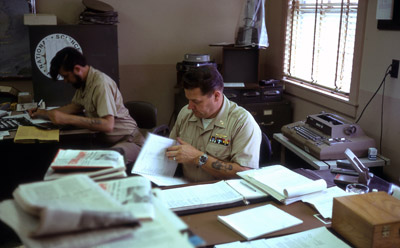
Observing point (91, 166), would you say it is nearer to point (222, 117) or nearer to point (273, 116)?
point (222, 117)

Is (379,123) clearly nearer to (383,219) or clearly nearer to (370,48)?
(370,48)

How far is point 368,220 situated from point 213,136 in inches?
42.0

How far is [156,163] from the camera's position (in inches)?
84.2

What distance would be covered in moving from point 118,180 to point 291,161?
7.80ft

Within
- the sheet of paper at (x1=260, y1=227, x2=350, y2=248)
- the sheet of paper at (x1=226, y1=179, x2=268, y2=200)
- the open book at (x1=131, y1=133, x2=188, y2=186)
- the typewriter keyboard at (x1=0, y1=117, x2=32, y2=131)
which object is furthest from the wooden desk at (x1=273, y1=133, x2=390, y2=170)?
the typewriter keyboard at (x1=0, y1=117, x2=32, y2=131)

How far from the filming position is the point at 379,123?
9.37 feet

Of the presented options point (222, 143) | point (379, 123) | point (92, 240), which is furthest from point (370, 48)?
point (92, 240)

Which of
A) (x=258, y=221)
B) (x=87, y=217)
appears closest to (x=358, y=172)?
(x=258, y=221)

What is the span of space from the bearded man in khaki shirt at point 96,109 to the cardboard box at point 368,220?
1.75 m

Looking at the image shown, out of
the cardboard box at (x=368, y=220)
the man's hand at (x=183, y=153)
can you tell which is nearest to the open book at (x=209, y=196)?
the man's hand at (x=183, y=153)

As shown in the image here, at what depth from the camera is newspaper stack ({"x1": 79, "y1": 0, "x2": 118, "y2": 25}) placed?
3.72 metres

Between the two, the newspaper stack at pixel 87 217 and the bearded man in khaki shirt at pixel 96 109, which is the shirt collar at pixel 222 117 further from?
the newspaper stack at pixel 87 217

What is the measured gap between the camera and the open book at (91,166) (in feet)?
3.71

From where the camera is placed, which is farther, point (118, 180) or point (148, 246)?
point (118, 180)
